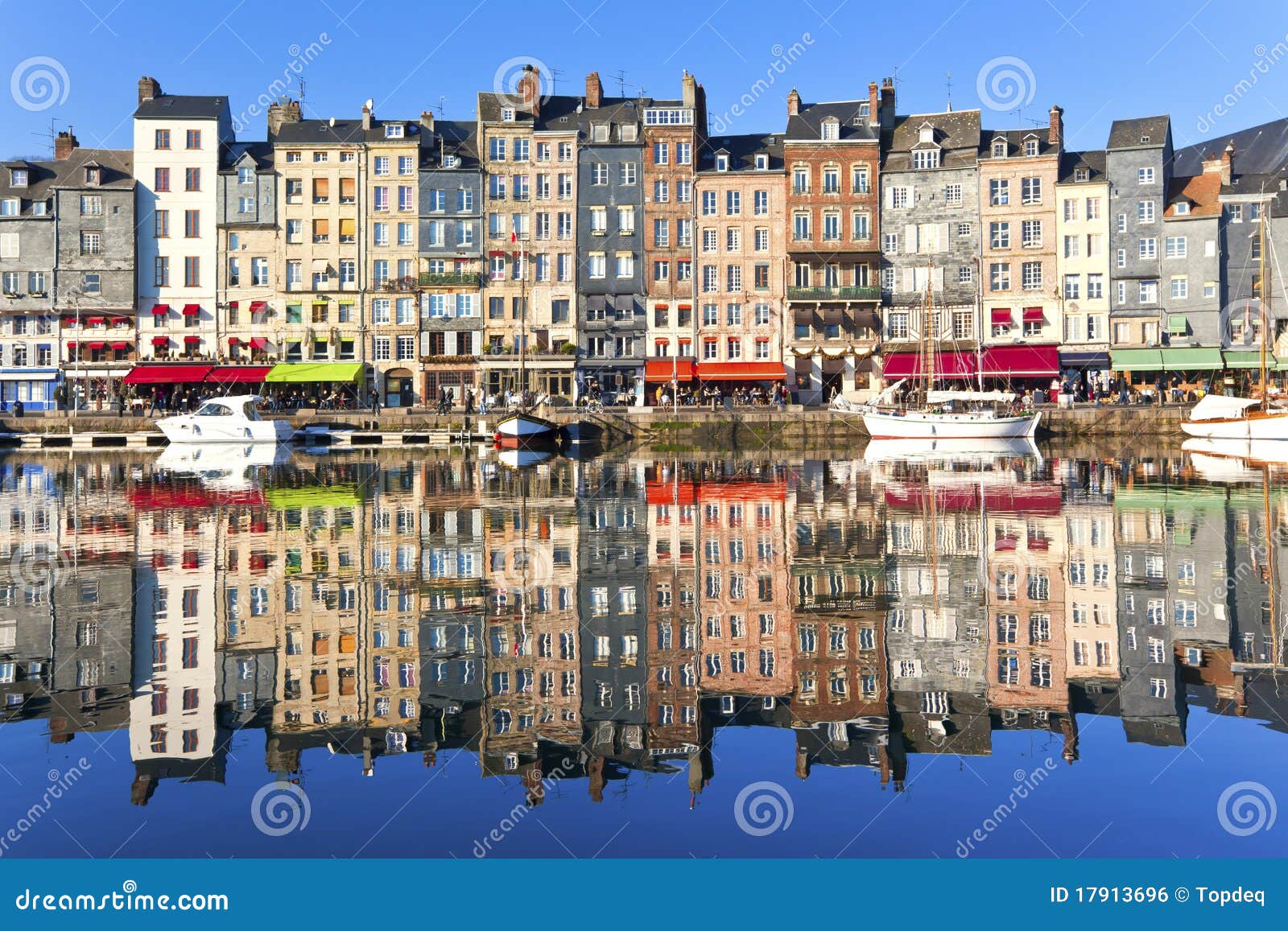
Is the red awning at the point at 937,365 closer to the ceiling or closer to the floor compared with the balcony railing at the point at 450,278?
closer to the floor

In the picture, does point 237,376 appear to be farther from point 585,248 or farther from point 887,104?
point 887,104

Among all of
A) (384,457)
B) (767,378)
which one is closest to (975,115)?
(767,378)

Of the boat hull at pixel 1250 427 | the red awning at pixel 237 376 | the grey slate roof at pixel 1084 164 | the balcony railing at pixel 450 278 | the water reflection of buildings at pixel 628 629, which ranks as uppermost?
the grey slate roof at pixel 1084 164

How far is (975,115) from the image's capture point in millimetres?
72875

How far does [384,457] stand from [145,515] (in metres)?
23.8

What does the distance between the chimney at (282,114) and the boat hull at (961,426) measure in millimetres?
41521

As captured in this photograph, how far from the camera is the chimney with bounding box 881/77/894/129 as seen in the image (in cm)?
7431

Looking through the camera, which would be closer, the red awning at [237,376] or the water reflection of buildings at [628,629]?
the water reflection of buildings at [628,629]

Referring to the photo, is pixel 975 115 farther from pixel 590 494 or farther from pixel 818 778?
pixel 818 778

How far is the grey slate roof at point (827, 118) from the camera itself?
7244cm

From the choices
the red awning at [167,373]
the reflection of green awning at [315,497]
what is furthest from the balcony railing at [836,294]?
the reflection of green awning at [315,497]

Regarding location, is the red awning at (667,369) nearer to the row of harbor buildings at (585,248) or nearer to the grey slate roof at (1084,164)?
the row of harbor buildings at (585,248)

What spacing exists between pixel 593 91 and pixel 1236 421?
4116cm

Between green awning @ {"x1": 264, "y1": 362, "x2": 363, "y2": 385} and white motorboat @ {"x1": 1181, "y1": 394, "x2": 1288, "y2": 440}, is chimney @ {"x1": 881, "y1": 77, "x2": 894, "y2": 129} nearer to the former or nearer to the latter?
white motorboat @ {"x1": 1181, "y1": 394, "x2": 1288, "y2": 440}
